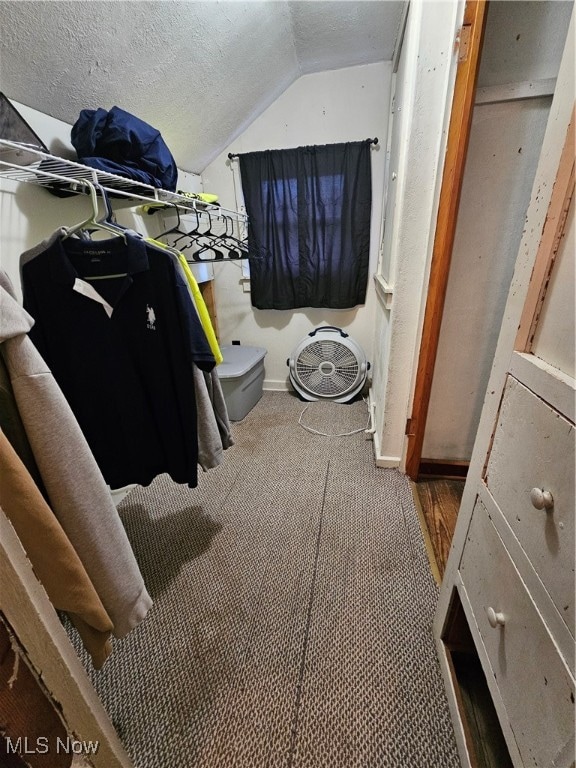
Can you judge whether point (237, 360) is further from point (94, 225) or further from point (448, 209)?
point (448, 209)

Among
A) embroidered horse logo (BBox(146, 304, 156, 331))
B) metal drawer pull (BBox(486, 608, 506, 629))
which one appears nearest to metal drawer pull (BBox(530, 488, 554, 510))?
metal drawer pull (BBox(486, 608, 506, 629))

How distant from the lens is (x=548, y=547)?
1.69 feet

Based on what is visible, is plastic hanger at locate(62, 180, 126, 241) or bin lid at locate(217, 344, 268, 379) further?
bin lid at locate(217, 344, 268, 379)

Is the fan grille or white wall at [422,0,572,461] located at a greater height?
white wall at [422,0,572,461]

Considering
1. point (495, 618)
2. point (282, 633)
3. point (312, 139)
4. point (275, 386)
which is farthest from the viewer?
point (275, 386)

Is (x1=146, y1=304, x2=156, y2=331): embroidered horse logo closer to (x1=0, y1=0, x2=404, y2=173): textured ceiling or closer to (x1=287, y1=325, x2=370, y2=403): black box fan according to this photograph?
(x1=0, y1=0, x2=404, y2=173): textured ceiling

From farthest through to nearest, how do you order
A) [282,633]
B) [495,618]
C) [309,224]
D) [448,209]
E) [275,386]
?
[275,386] → [309,224] → [448,209] → [282,633] → [495,618]

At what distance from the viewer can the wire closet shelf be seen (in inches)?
33.5

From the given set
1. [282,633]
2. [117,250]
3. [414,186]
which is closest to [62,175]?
[117,250]

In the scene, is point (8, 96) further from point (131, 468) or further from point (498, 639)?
point (498, 639)

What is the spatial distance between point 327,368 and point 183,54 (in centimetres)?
193

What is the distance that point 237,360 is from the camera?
2424 mm

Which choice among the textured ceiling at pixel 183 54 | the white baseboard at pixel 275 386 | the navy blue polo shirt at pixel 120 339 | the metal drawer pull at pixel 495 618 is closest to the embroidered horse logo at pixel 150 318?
the navy blue polo shirt at pixel 120 339

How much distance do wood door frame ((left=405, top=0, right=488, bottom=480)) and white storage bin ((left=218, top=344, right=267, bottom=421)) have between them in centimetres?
124
